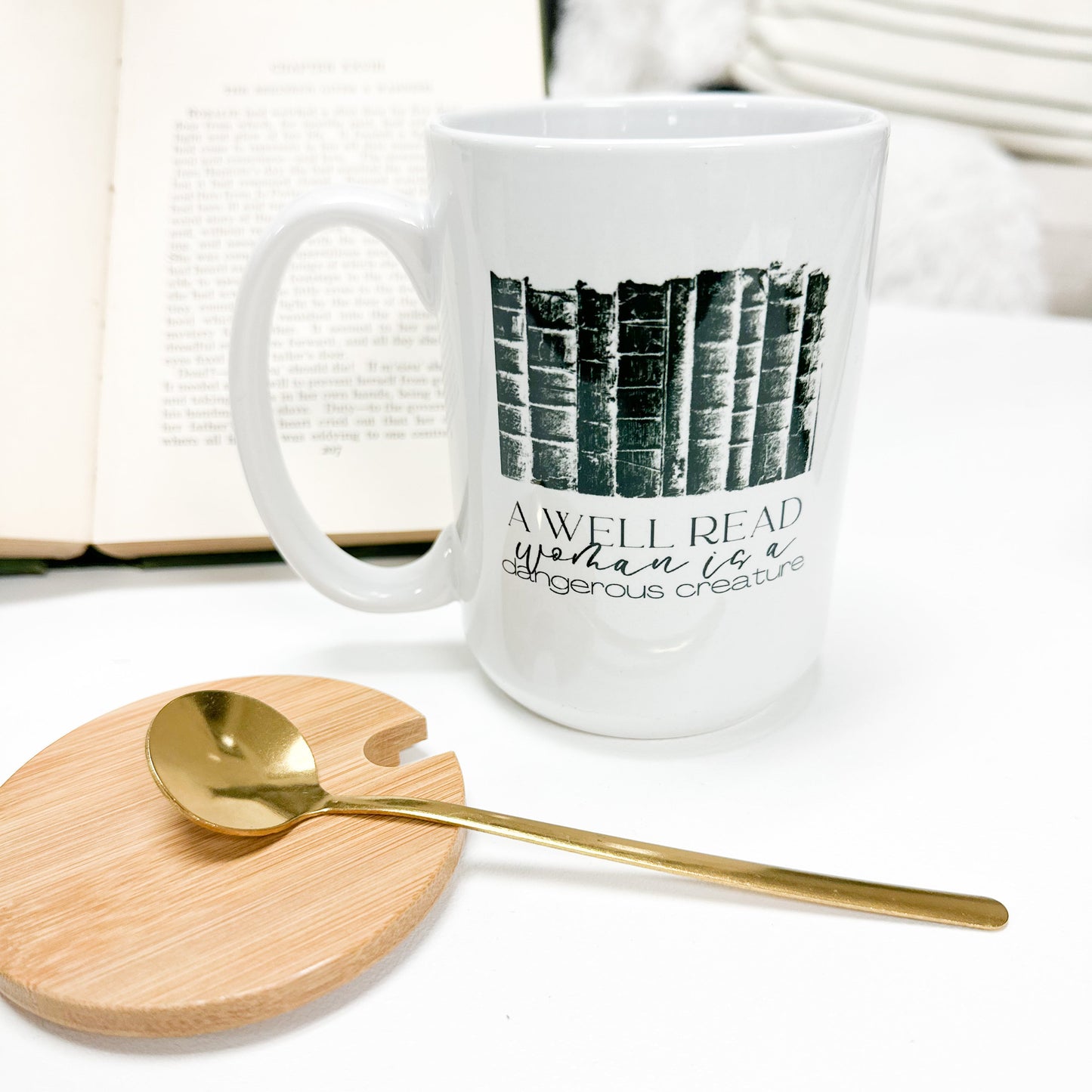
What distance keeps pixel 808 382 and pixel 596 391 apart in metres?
0.08

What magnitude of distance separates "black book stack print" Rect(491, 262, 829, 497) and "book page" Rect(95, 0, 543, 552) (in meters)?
0.23

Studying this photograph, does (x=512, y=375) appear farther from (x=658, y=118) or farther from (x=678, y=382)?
(x=658, y=118)

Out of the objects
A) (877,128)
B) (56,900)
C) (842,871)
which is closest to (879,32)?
(877,128)

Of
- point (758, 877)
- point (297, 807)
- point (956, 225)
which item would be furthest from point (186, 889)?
point (956, 225)

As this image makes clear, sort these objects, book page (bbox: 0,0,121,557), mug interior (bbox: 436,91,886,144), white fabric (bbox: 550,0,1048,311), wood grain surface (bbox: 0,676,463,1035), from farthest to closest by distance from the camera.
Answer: white fabric (bbox: 550,0,1048,311), book page (bbox: 0,0,121,557), mug interior (bbox: 436,91,886,144), wood grain surface (bbox: 0,676,463,1035)

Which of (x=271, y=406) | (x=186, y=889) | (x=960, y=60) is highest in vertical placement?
(x=960, y=60)

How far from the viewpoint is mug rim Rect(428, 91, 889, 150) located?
1.14ft

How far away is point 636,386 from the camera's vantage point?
0.35m

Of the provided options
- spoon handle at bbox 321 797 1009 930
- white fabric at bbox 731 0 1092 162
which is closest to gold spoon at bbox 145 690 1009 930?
spoon handle at bbox 321 797 1009 930

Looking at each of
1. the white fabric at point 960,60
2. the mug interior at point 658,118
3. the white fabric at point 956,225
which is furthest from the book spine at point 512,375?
the white fabric at point 960,60

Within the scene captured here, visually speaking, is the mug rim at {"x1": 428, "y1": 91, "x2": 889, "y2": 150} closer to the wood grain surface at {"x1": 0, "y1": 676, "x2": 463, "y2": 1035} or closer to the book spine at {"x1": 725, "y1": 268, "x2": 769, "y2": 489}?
the book spine at {"x1": 725, "y1": 268, "x2": 769, "y2": 489}

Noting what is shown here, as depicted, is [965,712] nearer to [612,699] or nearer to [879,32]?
[612,699]

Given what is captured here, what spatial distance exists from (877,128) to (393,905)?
0.30 m

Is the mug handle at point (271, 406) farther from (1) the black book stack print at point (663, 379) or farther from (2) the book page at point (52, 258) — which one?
(2) the book page at point (52, 258)
